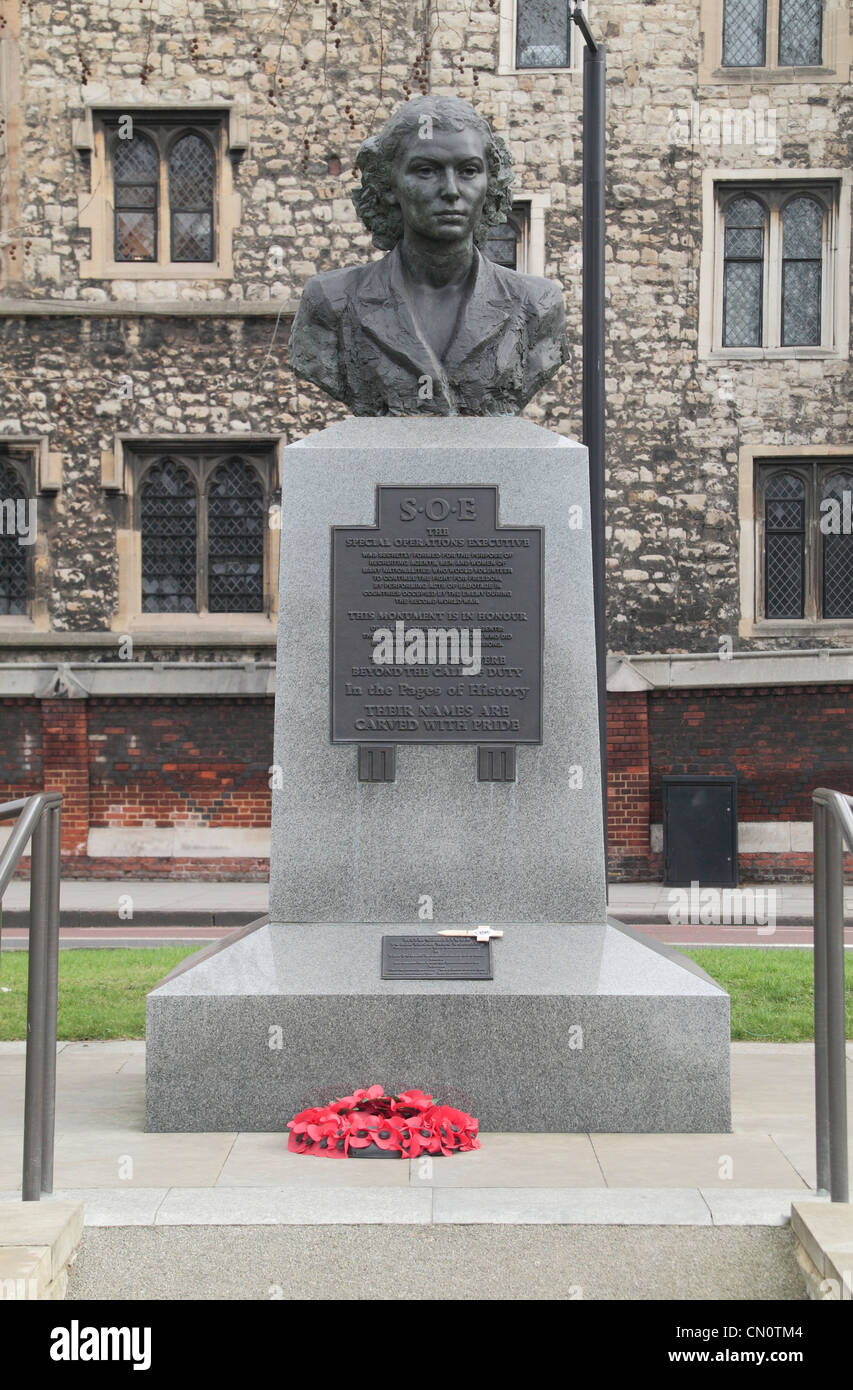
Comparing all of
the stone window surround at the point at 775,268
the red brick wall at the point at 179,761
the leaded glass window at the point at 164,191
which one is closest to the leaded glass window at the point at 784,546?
the stone window surround at the point at 775,268

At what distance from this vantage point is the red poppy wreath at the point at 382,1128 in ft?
17.1

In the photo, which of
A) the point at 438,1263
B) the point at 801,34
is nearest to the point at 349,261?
the point at 801,34

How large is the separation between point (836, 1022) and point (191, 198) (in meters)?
19.6

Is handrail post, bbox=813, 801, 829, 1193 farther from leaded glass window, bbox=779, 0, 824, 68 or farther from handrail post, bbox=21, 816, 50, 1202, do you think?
leaded glass window, bbox=779, 0, 824, 68

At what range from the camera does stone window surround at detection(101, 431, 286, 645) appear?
21.5 m

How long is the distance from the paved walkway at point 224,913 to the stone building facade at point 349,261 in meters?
4.01

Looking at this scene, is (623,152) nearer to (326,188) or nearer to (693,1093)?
(326,188)

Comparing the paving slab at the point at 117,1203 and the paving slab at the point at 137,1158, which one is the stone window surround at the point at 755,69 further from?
the paving slab at the point at 117,1203

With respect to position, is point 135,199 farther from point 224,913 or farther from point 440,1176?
point 440,1176

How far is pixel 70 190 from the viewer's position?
2166cm

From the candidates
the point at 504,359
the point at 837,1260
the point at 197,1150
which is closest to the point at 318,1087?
the point at 197,1150

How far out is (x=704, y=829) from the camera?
1920 centimetres

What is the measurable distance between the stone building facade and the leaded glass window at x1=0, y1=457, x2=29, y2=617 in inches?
2.3

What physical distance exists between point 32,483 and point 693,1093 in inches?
711
